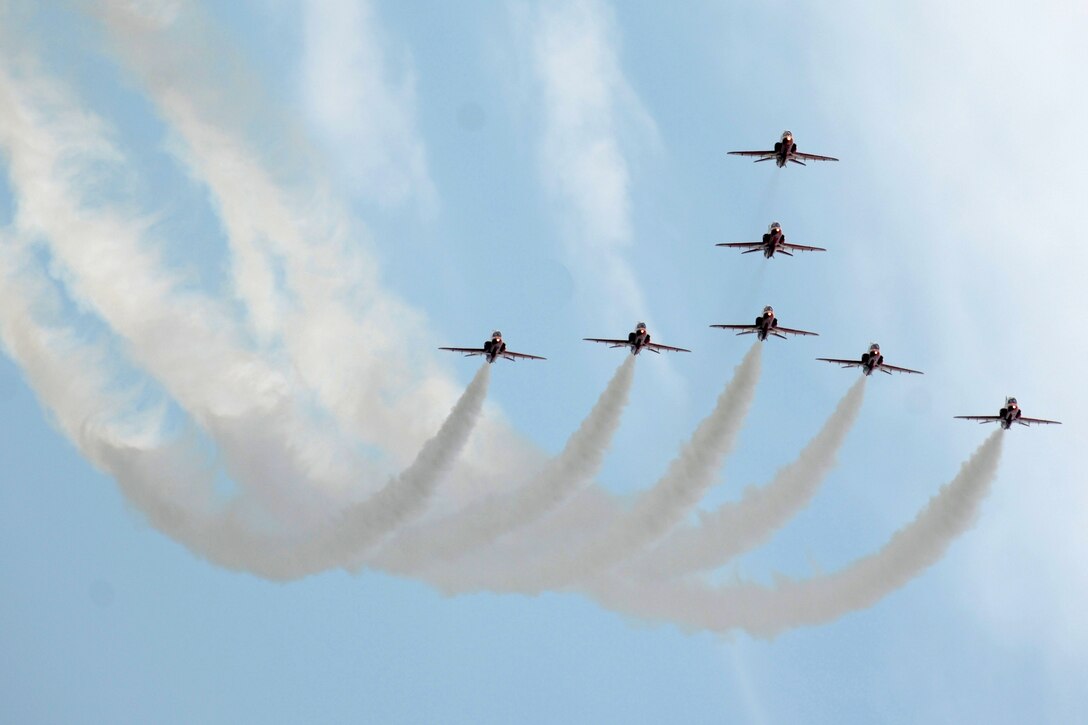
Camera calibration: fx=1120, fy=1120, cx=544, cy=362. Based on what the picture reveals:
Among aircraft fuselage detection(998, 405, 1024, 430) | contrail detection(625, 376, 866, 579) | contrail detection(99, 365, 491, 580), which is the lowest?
contrail detection(99, 365, 491, 580)

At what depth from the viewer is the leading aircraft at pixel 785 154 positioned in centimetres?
6062

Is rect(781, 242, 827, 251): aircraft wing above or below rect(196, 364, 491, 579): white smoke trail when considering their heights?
above

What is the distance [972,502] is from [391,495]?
29758mm

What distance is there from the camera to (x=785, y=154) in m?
60.8

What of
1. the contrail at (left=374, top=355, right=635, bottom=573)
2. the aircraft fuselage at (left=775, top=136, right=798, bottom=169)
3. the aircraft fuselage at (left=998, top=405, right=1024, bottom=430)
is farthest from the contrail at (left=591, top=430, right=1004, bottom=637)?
the aircraft fuselage at (left=775, top=136, right=798, bottom=169)

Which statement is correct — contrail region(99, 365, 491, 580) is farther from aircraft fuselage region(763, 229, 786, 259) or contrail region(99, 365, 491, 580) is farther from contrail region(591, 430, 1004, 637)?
aircraft fuselage region(763, 229, 786, 259)

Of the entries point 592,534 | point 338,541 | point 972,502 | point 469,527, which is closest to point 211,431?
point 338,541

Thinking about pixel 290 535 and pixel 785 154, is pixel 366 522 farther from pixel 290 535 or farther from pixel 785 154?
pixel 785 154

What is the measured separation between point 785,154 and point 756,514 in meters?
19.5

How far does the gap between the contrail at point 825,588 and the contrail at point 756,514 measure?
161 cm

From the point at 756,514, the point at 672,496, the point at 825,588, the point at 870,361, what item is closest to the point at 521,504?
the point at 672,496

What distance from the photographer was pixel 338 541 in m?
56.8

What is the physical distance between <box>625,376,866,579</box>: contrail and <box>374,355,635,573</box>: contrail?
6683 millimetres

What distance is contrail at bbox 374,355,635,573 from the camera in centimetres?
5628
